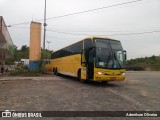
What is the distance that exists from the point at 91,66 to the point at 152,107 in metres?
8.15

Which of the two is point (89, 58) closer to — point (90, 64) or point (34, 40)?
point (90, 64)

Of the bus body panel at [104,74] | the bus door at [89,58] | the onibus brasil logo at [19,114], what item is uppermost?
the bus door at [89,58]

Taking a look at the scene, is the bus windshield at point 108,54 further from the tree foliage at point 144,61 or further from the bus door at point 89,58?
the tree foliage at point 144,61

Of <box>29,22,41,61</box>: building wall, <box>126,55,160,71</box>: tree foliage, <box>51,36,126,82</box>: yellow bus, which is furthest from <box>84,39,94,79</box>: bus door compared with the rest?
<box>126,55,160,71</box>: tree foliage

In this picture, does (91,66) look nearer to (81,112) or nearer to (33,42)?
(81,112)

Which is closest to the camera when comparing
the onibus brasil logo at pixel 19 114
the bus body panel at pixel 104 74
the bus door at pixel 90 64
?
the onibus brasil logo at pixel 19 114

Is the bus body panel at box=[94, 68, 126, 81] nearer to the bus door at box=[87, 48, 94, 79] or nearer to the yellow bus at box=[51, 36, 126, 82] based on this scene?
the yellow bus at box=[51, 36, 126, 82]

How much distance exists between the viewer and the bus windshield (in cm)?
1628

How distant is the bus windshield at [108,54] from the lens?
16.3 meters

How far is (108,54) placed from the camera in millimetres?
16500

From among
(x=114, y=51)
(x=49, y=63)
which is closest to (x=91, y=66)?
(x=114, y=51)

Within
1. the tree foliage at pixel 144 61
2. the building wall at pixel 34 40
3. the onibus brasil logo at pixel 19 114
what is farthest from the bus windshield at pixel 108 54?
the tree foliage at pixel 144 61

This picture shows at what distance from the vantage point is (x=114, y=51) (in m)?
16.8

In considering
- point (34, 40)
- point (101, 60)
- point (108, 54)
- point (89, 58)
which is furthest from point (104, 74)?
point (34, 40)
